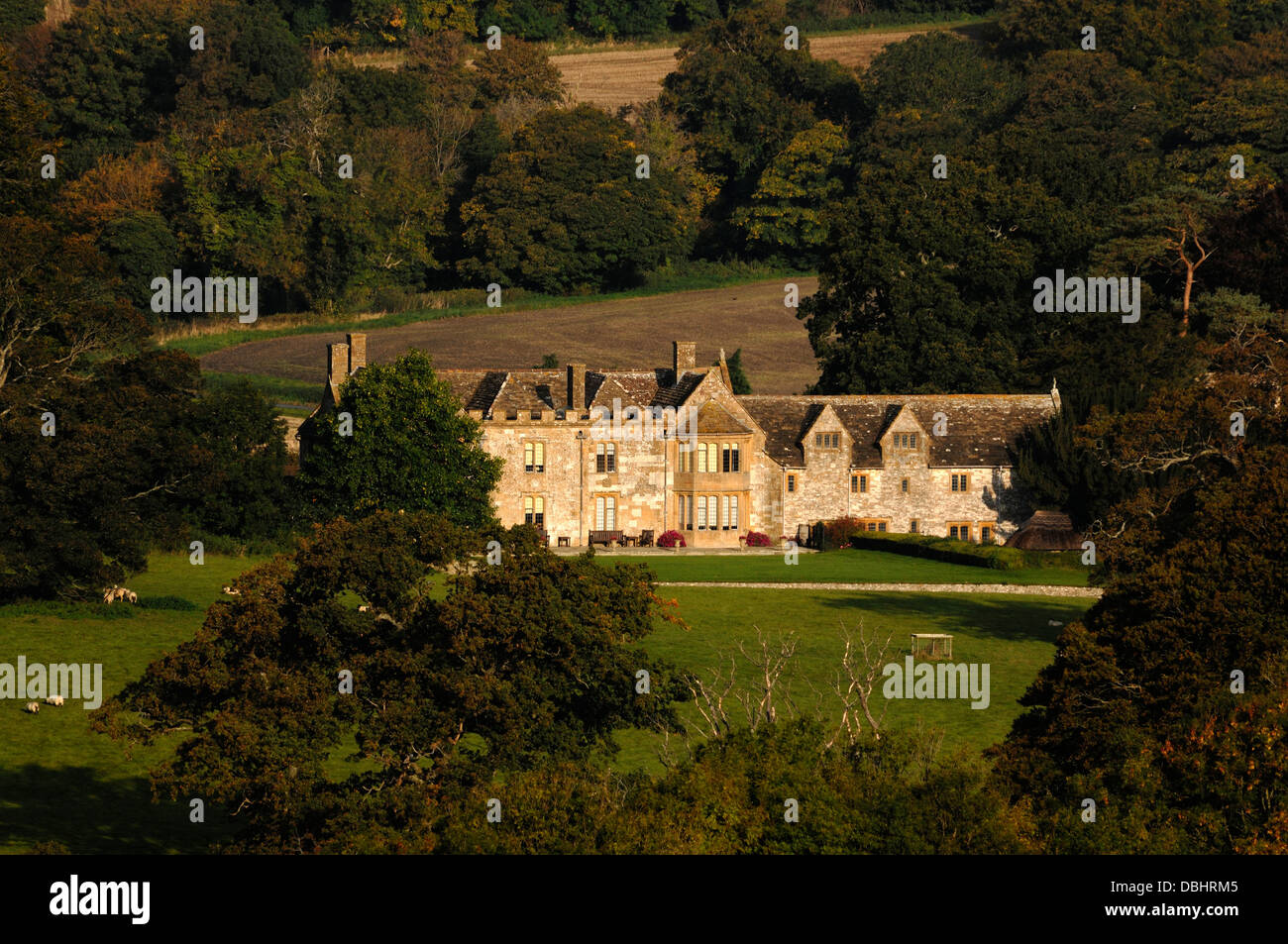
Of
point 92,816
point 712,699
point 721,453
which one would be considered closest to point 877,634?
point 712,699

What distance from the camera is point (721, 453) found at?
82.0 metres

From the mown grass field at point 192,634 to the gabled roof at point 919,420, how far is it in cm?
775

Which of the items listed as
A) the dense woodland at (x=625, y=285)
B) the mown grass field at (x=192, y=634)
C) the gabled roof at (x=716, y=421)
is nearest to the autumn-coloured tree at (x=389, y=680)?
the dense woodland at (x=625, y=285)

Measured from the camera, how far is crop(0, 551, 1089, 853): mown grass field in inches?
1411

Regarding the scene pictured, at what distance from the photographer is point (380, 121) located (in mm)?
153625

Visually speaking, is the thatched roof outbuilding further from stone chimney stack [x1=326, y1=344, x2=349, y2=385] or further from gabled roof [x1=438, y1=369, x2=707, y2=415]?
stone chimney stack [x1=326, y1=344, x2=349, y2=385]

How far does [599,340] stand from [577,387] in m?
43.1

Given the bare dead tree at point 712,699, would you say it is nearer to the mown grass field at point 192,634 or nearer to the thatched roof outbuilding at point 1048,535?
the mown grass field at point 192,634

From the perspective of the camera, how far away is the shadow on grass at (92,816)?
111ft

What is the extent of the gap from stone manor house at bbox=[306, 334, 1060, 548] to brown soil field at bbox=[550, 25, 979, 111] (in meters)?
86.9

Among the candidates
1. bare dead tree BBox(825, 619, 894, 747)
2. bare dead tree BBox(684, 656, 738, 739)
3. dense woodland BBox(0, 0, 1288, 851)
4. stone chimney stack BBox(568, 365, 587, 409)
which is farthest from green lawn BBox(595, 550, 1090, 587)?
bare dead tree BBox(684, 656, 738, 739)

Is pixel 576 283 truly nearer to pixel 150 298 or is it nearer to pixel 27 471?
pixel 150 298

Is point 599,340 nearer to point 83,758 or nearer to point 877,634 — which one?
point 877,634

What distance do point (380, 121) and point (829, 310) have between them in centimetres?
6837
